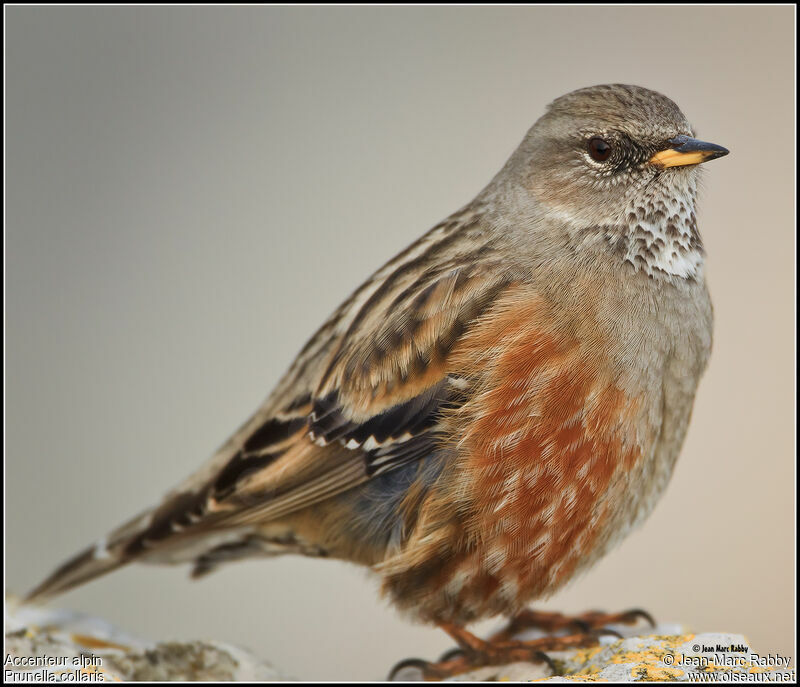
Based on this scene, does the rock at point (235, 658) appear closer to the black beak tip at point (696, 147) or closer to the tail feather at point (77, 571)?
the tail feather at point (77, 571)

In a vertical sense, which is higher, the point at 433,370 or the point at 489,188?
the point at 489,188

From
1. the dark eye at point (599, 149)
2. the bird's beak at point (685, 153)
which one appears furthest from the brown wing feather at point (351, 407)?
the bird's beak at point (685, 153)

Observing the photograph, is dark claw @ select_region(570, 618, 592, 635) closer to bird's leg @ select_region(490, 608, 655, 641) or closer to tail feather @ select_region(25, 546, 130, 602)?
bird's leg @ select_region(490, 608, 655, 641)

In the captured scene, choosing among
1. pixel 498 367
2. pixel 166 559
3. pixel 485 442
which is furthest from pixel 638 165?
pixel 166 559

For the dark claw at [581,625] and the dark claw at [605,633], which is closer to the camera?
the dark claw at [605,633]

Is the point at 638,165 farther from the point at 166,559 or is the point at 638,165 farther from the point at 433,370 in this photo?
the point at 166,559
